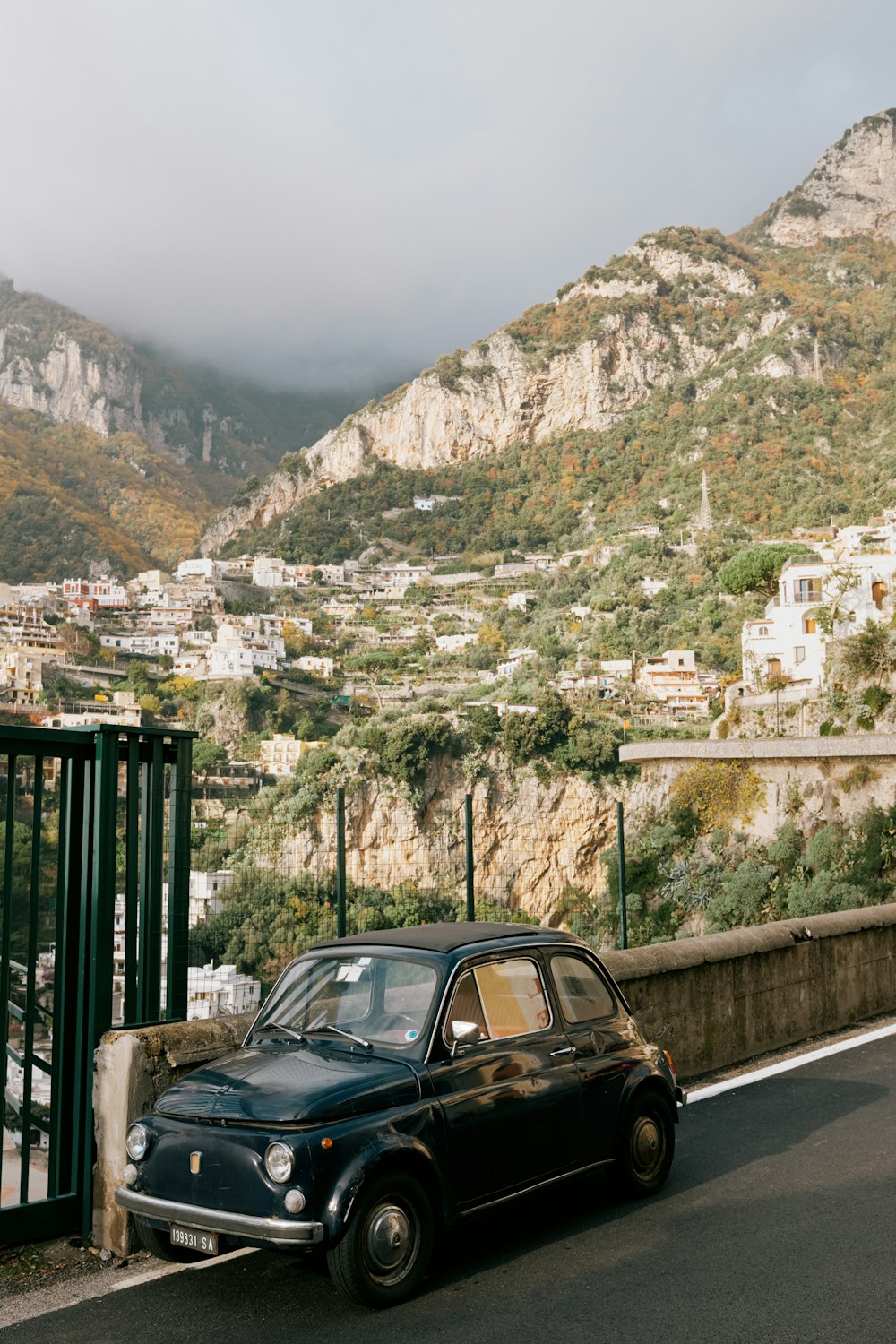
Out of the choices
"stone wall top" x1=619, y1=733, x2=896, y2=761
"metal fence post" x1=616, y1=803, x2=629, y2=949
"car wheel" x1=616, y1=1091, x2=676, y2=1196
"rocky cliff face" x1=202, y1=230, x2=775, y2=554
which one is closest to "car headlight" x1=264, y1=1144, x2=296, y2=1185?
"car wheel" x1=616, y1=1091, x2=676, y2=1196

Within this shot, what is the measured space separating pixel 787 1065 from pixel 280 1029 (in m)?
4.98

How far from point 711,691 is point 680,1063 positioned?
8784 cm

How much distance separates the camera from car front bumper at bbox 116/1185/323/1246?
413 centimetres

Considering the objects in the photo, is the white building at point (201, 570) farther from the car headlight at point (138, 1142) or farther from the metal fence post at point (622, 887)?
the car headlight at point (138, 1142)

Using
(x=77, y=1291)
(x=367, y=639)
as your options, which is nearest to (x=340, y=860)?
(x=77, y=1291)

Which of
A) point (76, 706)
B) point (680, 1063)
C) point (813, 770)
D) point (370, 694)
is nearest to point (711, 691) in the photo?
point (370, 694)

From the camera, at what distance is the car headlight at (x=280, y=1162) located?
4191mm

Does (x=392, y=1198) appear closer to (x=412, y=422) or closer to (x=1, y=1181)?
(x=1, y=1181)

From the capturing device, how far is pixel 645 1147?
571cm

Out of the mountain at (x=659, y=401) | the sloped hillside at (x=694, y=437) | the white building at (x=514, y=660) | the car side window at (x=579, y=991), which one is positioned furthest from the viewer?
the mountain at (x=659, y=401)

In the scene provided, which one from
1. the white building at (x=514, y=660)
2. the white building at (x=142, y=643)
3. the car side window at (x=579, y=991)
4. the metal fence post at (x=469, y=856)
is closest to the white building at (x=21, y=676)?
the white building at (x=142, y=643)

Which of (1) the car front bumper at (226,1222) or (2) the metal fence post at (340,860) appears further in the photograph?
(2) the metal fence post at (340,860)

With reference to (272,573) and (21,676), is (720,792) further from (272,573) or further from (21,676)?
(272,573)

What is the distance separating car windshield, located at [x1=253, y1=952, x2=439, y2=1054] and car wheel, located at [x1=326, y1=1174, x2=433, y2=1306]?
0.58 metres
